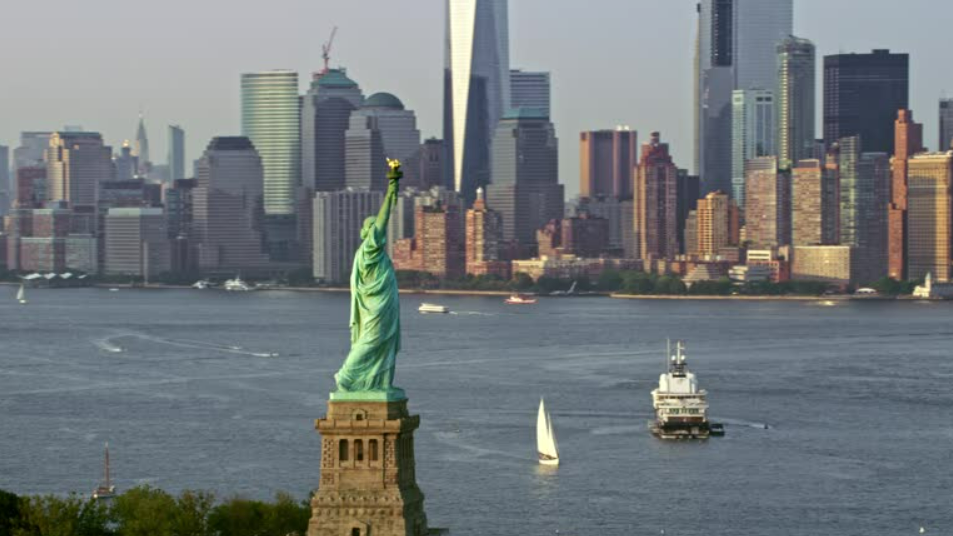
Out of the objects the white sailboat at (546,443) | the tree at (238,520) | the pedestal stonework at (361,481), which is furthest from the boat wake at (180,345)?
the pedestal stonework at (361,481)

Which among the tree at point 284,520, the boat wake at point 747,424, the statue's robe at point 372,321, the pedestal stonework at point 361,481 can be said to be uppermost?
the statue's robe at point 372,321

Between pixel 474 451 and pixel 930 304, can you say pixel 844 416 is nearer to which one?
pixel 474 451

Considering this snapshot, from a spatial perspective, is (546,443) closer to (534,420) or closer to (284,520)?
(534,420)

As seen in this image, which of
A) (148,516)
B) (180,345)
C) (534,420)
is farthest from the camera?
(180,345)

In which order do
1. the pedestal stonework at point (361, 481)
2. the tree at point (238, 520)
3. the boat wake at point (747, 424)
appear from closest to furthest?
the pedestal stonework at point (361, 481) → the tree at point (238, 520) → the boat wake at point (747, 424)

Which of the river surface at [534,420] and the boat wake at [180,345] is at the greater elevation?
the boat wake at [180,345]

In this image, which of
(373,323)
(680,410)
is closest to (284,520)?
(373,323)

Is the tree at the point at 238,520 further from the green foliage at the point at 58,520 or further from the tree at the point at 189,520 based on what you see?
the green foliage at the point at 58,520
